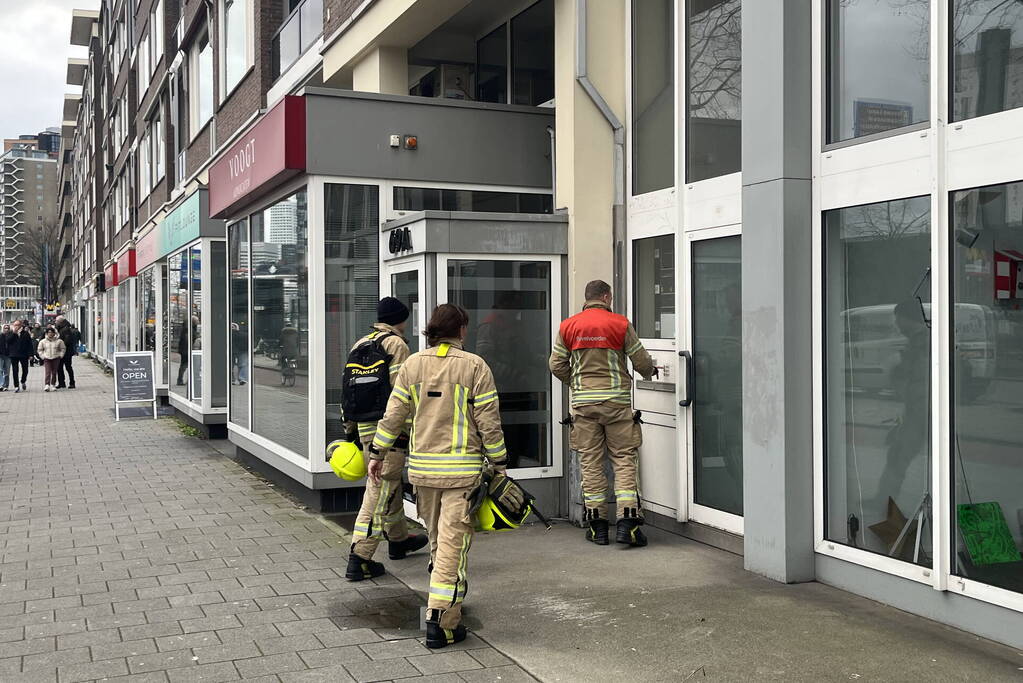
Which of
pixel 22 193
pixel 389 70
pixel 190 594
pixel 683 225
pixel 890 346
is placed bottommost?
pixel 190 594

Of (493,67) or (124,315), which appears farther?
(124,315)

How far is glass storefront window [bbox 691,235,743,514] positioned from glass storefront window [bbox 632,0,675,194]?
88 cm

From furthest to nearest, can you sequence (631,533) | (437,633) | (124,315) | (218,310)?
(124,315)
(218,310)
(631,533)
(437,633)

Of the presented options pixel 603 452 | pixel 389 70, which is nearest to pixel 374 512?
pixel 603 452

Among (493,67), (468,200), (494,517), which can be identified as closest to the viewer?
(494,517)

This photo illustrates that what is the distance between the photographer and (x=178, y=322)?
59.6ft

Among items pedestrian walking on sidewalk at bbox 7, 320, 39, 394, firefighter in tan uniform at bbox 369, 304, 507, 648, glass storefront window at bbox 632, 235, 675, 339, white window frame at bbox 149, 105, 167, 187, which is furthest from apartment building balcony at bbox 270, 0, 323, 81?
pedestrian walking on sidewalk at bbox 7, 320, 39, 394

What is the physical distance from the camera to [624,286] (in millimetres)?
8328

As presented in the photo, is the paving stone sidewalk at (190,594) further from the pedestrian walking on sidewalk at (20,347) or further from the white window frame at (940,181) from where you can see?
the pedestrian walking on sidewalk at (20,347)

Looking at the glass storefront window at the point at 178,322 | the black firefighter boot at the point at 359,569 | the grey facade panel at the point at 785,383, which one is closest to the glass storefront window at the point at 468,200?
the grey facade panel at the point at 785,383

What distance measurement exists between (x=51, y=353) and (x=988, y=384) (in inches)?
1022

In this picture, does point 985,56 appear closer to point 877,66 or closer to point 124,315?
point 877,66

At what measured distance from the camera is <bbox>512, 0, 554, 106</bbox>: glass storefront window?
35.0 ft

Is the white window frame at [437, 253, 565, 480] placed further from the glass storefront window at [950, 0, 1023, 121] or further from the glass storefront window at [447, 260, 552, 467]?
the glass storefront window at [950, 0, 1023, 121]
